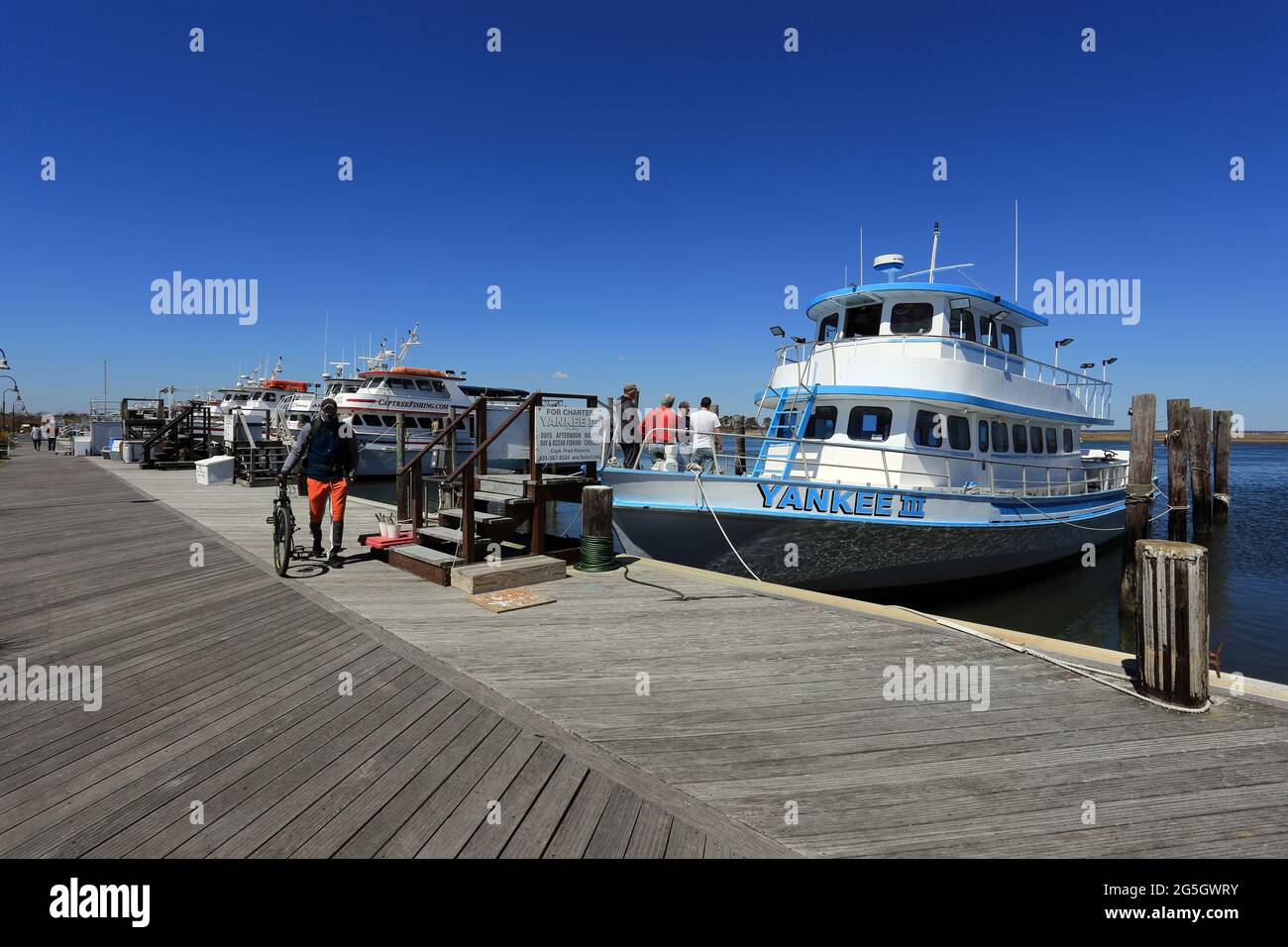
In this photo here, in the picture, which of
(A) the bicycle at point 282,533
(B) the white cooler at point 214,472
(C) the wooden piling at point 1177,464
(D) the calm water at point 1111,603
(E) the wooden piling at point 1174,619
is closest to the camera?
(E) the wooden piling at point 1174,619

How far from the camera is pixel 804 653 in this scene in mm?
4645

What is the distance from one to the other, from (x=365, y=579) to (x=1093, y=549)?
16366mm

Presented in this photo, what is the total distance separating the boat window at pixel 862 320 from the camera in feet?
39.2

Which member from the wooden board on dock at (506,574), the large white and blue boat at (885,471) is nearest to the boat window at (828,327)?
the large white and blue boat at (885,471)

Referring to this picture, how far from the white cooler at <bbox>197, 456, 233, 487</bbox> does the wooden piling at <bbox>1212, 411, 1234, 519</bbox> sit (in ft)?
106

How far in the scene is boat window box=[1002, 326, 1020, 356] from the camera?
1338 centimetres

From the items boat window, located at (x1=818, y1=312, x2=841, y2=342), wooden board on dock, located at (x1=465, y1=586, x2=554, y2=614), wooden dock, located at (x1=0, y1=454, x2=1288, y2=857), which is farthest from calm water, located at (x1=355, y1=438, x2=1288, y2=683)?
wooden dock, located at (x1=0, y1=454, x2=1288, y2=857)

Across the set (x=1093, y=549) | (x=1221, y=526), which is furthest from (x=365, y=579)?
(x=1221, y=526)

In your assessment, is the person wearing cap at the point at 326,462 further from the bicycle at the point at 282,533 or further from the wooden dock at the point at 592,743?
the wooden dock at the point at 592,743

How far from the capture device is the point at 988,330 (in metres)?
12.7

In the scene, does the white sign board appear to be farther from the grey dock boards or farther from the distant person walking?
the grey dock boards

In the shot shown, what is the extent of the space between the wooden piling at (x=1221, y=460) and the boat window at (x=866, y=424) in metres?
19.7

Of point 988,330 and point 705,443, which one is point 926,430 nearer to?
point 988,330
